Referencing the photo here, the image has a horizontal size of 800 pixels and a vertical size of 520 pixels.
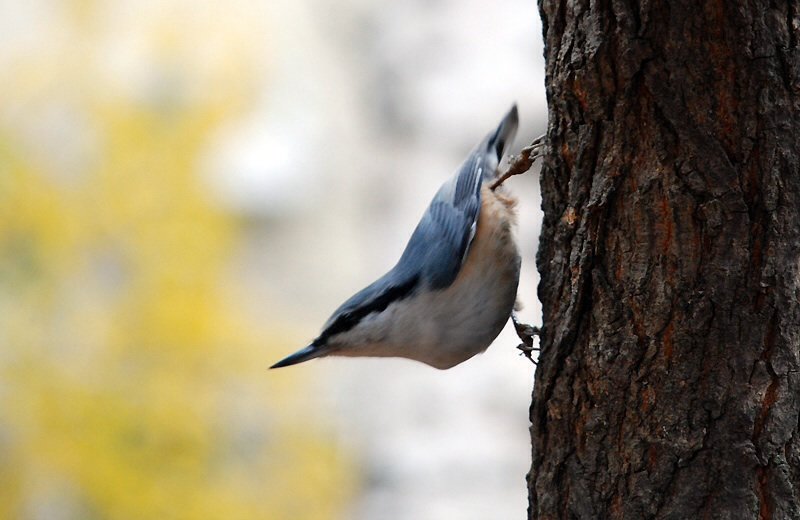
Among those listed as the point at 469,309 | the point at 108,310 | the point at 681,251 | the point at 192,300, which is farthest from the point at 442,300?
the point at 108,310

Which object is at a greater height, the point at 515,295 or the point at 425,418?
the point at 515,295

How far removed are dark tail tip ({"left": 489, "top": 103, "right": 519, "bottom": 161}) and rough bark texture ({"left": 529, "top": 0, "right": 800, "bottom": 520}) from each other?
A: 2.81 ft

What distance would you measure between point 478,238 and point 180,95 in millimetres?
2730

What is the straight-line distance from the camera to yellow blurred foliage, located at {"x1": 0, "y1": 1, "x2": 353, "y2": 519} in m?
4.16

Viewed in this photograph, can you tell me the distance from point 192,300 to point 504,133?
92.7 inches

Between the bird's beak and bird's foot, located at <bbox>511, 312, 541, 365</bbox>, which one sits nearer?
bird's foot, located at <bbox>511, 312, 541, 365</bbox>

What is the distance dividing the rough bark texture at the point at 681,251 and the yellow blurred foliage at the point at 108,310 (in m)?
3.06

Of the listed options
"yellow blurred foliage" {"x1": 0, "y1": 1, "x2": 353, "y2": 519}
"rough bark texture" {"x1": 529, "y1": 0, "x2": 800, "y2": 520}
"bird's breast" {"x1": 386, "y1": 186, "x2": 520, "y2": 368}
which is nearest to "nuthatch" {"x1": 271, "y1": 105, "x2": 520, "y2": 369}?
"bird's breast" {"x1": 386, "y1": 186, "x2": 520, "y2": 368}

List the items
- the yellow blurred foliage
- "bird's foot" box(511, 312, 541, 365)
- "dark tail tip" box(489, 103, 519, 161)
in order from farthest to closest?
the yellow blurred foliage < "dark tail tip" box(489, 103, 519, 161) < "bird's foot" box(511, 312, 541, 365)

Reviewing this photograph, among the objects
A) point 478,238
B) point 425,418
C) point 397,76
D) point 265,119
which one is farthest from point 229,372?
point 478,238

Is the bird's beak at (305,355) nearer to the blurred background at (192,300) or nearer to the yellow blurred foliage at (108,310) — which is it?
the blurred background at (192,300)

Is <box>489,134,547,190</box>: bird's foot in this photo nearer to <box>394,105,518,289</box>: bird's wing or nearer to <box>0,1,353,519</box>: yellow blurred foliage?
<box>394,105,518,289</box>: bird's wing

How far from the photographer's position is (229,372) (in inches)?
168

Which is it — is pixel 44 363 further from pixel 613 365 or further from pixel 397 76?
pixel 613 365
